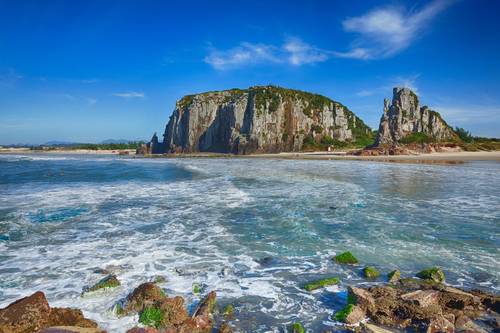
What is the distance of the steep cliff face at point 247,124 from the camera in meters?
116

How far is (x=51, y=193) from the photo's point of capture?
26.9 metres

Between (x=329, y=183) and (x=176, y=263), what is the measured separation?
23.0m

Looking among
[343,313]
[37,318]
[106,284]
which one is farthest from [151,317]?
[343,313]

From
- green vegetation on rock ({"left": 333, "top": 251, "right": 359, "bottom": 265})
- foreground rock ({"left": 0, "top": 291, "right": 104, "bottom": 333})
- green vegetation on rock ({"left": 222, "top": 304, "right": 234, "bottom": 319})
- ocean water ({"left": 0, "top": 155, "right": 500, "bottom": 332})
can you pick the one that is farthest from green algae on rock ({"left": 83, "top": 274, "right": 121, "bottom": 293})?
green vegetation on rock ({"left": 333, "top": 251, "right": 359, "bottom": 265})

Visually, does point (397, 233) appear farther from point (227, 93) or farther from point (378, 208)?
point (227, 93)

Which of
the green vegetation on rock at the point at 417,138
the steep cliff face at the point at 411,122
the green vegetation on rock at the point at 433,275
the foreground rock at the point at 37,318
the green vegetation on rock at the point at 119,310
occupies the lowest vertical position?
the green vegetation on rock at the point at 119,310

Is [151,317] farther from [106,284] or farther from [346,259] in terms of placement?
[346,259]

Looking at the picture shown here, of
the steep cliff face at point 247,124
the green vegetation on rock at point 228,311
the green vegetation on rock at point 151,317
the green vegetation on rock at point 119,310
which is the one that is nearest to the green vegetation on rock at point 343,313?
the green vegetation on rock at point 228,311

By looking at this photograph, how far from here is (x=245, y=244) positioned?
1345 cm

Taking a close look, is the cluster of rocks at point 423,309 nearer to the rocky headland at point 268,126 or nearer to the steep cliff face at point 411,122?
the steep cliff face at point 411,122

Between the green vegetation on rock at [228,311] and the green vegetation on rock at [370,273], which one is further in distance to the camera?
the green vegetation on rock at [370,273]

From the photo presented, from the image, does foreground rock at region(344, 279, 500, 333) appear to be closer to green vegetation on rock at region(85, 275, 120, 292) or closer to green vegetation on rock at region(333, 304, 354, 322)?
green vegetation on rock at region(333, 304, 354, 322)

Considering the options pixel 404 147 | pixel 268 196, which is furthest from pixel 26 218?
pixel 404 147

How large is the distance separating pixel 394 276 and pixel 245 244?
5.70 meters
